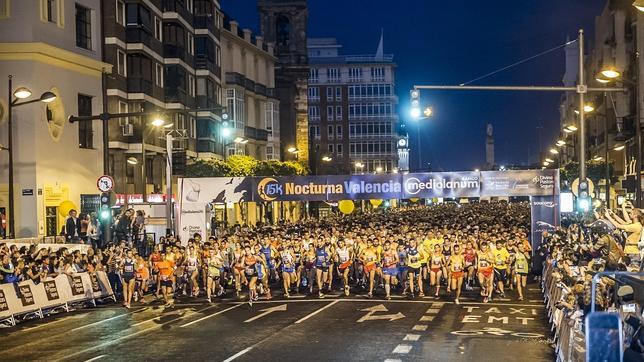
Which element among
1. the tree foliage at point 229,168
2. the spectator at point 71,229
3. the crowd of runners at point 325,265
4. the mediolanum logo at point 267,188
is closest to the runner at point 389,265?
the crowd of runners at point 325,265

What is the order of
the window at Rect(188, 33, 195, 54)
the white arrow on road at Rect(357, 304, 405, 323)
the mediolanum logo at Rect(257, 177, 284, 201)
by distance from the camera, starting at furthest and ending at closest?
the window at Rect(188, 33, 195, 54) → the mediolanum logo at Rect(257, 177, 284, 201) → the white arrow on road at Rect(357, 304, 405, 323)

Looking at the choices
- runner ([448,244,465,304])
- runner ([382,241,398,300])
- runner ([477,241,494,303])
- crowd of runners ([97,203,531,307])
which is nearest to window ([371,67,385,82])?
crowd of runners ([97,203,531,307])

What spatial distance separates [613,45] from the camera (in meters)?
64.7

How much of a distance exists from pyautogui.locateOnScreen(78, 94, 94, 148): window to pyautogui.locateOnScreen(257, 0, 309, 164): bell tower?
5558cm

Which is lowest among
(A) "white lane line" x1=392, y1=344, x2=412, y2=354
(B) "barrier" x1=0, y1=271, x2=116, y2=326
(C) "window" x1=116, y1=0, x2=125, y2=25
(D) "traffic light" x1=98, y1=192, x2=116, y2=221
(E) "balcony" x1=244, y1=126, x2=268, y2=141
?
(A) "white lane line" x1=392, y1=344, x2=412, y2=354

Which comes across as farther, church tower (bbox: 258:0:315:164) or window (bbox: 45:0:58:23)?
church tower (bbox: 258:0:315:164)

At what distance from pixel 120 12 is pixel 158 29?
6.93 m

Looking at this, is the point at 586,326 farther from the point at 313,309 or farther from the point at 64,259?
the point at 64,259

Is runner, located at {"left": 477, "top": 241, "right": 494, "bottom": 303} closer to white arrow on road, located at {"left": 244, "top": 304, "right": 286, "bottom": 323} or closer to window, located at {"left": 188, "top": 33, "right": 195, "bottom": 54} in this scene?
white arrow on road, located at {"left": 244, "top": 304, "right": 286, "bottom": 323}

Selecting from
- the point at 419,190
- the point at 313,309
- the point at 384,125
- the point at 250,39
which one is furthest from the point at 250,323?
the point at 384,125

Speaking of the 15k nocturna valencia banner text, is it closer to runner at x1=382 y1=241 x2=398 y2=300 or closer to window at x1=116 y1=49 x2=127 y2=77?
runner at x1=382 y1=241 x2=398 y2=300

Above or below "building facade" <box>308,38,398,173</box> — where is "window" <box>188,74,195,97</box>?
below

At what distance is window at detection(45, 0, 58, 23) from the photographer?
40.0 meters

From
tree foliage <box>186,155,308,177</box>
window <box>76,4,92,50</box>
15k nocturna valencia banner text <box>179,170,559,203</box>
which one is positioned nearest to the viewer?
15k nocturna valencia banner text <box>179,170,559,203</box>
